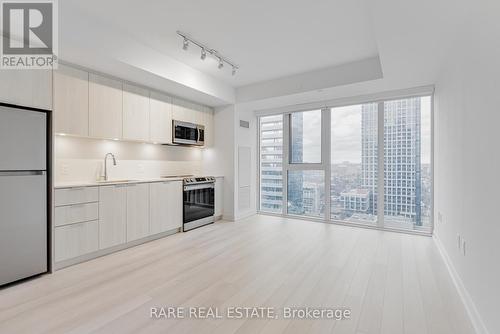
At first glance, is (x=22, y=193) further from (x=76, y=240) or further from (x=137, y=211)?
(x=137, y=211)

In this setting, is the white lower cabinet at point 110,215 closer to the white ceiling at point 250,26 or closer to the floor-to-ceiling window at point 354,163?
the white ceiling at point 250,26

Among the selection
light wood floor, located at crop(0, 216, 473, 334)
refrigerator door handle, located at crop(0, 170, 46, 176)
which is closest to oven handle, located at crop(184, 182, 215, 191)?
light wood floor, located at crop(0, 216, 473, 334)

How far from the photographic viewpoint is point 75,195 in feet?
9.29

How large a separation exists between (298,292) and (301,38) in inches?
116

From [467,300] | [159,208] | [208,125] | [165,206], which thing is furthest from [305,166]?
[467,300]

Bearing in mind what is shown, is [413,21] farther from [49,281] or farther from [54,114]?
[49,281]

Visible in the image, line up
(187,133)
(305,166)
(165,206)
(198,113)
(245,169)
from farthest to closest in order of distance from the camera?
(245,169)
(305,166)
(198,113)
(187,133)
(165,206)

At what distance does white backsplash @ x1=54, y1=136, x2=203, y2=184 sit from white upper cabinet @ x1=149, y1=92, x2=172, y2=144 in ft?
1.25

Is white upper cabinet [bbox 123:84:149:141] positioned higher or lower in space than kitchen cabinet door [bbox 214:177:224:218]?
higher

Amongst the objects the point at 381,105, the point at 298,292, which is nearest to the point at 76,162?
the point at 298,292

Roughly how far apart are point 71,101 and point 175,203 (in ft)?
6.75

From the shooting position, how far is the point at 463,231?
2.27 metres

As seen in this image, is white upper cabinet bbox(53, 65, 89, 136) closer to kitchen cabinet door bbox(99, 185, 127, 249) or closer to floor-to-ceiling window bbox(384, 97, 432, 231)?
kitchen cabinet door bbox(99, 185, 127, 249)

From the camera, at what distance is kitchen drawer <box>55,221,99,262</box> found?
2.69 m
